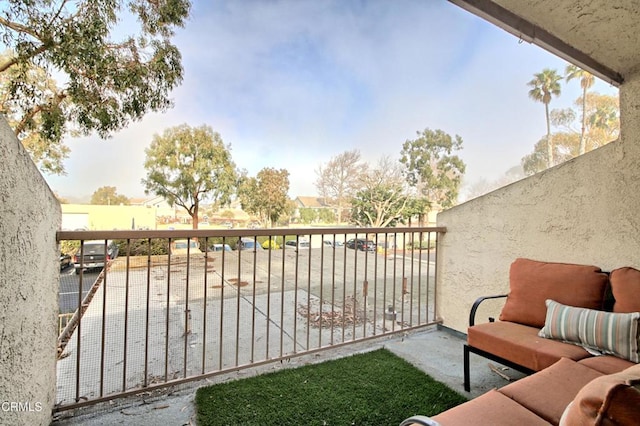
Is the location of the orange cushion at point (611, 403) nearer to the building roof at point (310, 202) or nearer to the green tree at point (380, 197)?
the green tree at point (380, 197)

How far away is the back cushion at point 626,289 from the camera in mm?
1746

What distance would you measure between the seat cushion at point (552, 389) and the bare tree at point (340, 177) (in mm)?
12072

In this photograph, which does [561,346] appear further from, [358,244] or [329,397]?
[358,244]

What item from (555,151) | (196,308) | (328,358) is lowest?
(196,308)

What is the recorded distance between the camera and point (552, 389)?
129cm

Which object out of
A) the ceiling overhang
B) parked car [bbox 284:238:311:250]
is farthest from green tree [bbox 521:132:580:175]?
parked car [bbox 284:238:311:250]

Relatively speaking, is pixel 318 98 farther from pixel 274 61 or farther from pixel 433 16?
pixel 433 16

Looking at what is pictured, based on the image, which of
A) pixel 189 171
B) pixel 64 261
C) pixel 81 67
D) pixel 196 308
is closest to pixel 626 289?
pixel 64 261

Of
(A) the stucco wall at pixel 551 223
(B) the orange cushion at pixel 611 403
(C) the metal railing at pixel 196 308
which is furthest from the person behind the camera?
(A) the stucco wall at pixel 551 223

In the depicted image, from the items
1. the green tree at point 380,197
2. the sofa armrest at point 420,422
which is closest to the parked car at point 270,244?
the sofa armrest at point 420,422

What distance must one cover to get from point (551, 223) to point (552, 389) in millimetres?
1580

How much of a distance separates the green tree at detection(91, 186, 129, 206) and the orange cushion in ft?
26.2

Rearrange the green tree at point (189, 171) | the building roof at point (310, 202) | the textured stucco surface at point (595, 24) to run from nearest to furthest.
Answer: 1. the textured stucco surface at point (595, 24)
2. the green tree at point (189, 171)
3. the building roof at point (310, 202)

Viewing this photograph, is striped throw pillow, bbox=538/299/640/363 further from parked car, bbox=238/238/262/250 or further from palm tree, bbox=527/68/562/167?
palm tree, bbox=527/68/562/167
